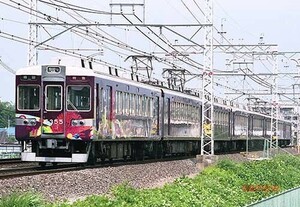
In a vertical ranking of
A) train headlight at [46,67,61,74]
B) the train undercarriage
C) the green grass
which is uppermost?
train headlight at [46,67,61,74]

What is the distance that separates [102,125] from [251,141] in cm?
3573

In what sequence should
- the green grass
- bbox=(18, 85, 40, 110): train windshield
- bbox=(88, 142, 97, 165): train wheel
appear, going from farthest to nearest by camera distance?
bbox=(88, 142, 97, 165): train wheel → bbox=(18, 85, 40, 110): train windshield → the green grass

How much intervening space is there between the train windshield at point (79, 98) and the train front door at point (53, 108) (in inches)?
8.6

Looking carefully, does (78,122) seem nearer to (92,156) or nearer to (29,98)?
(92,156)

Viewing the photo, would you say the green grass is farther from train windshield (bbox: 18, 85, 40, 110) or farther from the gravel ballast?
train windshield (bbox: 18, 85, 40, 110)

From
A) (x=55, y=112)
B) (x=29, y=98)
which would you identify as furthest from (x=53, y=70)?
A: (x=55, y=112)

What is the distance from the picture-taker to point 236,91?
244ft

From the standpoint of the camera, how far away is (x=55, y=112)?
2336 cm

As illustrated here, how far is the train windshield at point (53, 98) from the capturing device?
23.5 m

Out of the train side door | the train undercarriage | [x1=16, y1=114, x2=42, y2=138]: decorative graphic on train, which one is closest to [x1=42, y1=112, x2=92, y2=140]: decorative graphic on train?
[x1=16, y1=114, x2=42, y2=138]: decorative graphic on train

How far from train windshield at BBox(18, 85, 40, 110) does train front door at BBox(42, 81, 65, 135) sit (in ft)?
0.86

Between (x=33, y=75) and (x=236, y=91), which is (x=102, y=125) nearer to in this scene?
(x=33, y=75)

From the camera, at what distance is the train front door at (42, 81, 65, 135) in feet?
76.4

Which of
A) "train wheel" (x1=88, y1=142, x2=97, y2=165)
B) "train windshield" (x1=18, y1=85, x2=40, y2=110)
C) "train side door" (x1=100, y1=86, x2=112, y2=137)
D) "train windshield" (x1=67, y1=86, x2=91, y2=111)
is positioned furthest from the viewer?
"train side door" (x1=100, y1=86, x2=112, y2=137)
